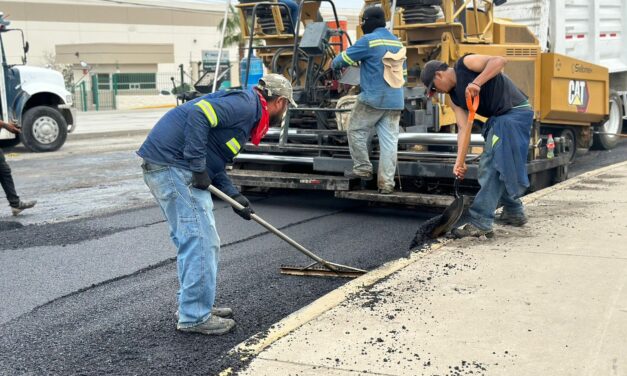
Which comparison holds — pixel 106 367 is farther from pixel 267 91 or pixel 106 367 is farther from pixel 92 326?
pixel 267 91

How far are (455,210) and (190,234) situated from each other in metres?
2.58

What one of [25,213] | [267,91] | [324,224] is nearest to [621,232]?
[324,224]

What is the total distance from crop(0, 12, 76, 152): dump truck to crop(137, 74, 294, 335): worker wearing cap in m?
11.4

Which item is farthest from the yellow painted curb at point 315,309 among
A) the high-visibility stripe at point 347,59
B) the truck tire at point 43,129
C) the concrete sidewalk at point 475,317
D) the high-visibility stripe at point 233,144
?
the truck tire at point 43,129

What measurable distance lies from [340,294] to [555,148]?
15.9ft

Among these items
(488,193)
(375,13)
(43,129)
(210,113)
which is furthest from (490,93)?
(43,129)

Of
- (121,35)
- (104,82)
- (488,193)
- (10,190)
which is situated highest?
(121,35)

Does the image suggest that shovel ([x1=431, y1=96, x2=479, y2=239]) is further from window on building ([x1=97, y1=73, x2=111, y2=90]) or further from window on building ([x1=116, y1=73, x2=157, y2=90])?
window on building ([x1=116, y1=73, x2=157, y2=90])

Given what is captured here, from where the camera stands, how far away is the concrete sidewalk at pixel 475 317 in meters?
3.58

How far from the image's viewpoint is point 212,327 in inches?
167

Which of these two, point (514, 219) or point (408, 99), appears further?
point (408, 99)

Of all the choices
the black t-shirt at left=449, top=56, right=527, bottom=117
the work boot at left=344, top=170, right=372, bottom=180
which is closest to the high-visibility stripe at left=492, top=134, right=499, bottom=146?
the black t-shirt at left=449, top=56, right=527, bottom=117

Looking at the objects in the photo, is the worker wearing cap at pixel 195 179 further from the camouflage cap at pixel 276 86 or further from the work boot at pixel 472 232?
the work boot at pixel 472 232

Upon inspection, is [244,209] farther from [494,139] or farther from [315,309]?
[494,139]
